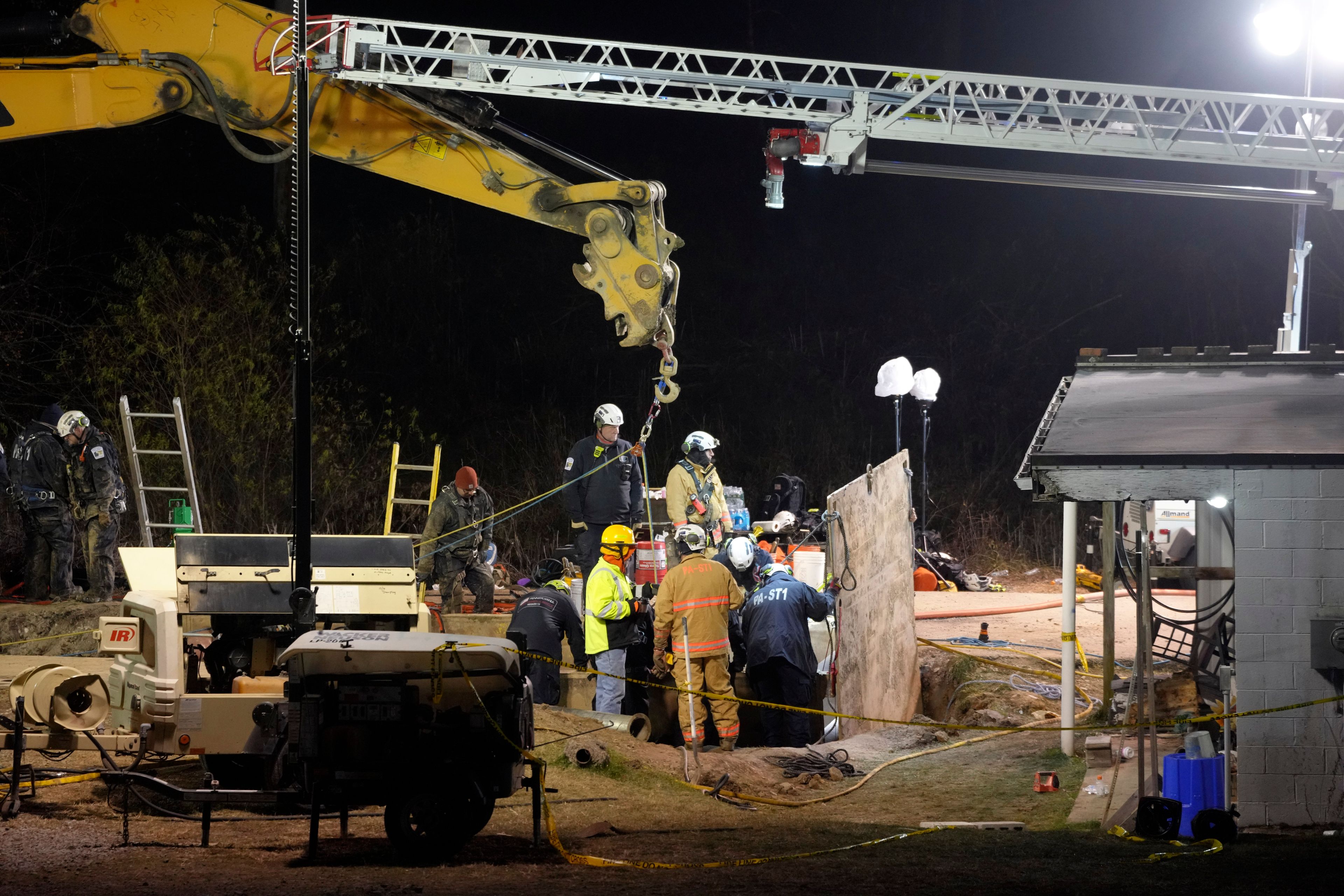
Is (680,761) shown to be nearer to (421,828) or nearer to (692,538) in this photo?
(692,538)

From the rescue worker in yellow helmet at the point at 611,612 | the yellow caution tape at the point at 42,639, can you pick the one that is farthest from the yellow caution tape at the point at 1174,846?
the yellow caution tape at the point at 42,639

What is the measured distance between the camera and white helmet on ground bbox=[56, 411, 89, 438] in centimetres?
1469

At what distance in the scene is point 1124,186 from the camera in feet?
45.2

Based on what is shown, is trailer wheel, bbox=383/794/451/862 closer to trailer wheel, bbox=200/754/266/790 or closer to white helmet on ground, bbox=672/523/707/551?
trailer wheel, bbox=200/754/266/790

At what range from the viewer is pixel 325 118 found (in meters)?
11.4

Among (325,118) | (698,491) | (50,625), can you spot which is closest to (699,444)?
(698,491)

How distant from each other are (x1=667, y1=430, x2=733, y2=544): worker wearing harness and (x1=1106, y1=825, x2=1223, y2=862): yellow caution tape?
23.4 feet

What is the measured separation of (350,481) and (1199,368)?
15.4 meters

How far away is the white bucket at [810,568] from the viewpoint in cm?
1480

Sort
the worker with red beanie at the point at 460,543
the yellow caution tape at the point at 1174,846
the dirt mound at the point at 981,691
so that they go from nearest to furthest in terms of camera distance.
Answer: the yellow caution tape at the point at 1174,846 → the dirt mound at the point at 981,691 → the worker with red beanie at the point at 460,543

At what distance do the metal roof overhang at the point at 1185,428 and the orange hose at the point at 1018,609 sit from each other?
20.8ft

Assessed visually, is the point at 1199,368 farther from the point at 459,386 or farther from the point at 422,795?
the point at 459,386

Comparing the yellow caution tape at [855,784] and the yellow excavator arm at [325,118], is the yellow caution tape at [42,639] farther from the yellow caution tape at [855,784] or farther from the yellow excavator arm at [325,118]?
the yellow caution tape at [855,784]

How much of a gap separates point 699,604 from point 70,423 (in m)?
7.46
